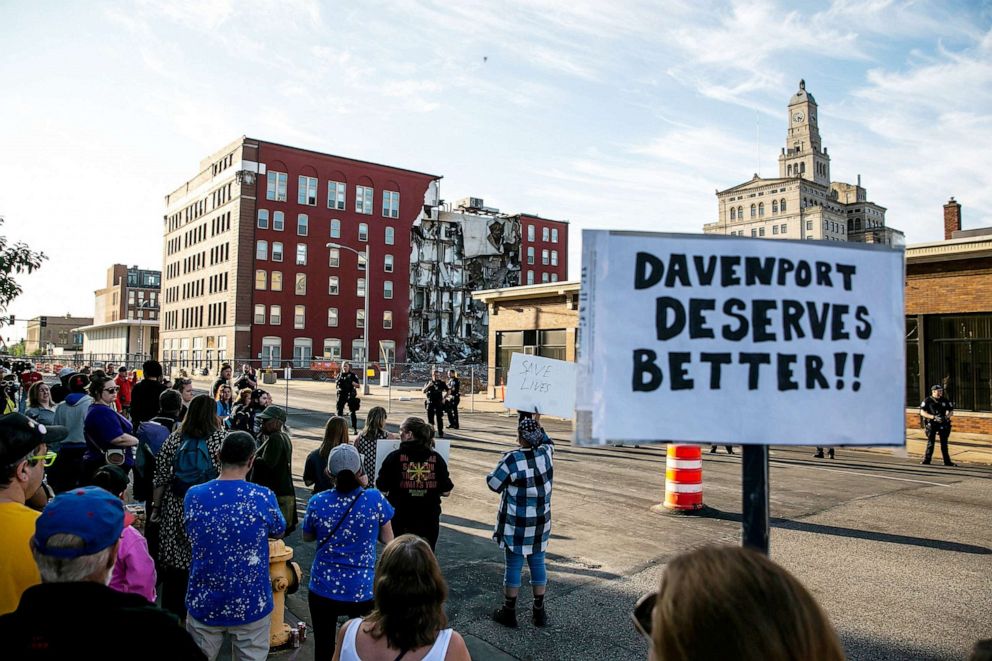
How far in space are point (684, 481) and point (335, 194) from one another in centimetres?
6243

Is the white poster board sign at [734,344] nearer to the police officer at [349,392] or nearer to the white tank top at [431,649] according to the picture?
the white tank top at [431,649]

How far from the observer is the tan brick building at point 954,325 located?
63.6ft

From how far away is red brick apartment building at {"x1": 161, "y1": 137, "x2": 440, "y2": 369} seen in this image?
63.0 metres

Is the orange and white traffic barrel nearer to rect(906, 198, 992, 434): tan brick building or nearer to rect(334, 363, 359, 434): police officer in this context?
rect(334, 363, 359, 434): police officer

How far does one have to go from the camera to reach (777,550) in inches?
312

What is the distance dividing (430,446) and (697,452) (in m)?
5.49

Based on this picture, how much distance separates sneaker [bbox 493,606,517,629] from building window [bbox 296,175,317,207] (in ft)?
211

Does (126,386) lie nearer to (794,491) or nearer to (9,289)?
(9,289)

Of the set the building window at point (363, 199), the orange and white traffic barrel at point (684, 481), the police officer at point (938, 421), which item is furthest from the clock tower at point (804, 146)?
the orange and white traffic barrel at point (684, 481)

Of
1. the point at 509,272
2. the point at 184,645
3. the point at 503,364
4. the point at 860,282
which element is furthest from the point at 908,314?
the point at 509,272

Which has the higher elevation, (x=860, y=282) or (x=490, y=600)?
(x=860, y=282)

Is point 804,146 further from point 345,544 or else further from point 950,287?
point 345,544

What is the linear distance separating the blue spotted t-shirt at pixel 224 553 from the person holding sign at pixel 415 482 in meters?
1.72

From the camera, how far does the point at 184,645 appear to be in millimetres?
1881
